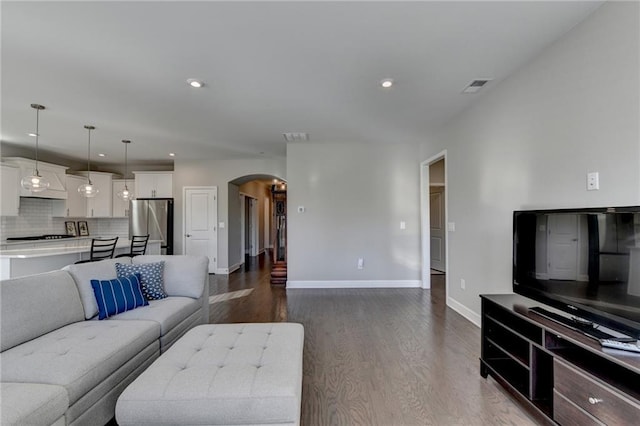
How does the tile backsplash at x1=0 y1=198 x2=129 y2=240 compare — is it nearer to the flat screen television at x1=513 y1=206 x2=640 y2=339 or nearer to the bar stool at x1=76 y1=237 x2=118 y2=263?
the bar stool at x1=76 y1=237 x2=118 y2=263

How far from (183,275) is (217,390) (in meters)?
1.91

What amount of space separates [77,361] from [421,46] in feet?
9.96

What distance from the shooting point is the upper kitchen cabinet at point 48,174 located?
532 cm

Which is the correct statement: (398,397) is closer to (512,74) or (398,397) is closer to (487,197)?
(487,197)

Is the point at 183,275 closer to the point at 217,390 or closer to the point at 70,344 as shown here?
the point at 70,344

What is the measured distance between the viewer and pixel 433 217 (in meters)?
7.43

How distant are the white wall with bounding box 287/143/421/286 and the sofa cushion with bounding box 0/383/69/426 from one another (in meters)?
4.00

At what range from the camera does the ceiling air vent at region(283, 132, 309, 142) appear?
15.6 ft

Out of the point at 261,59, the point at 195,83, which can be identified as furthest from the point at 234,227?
the point at 261,59

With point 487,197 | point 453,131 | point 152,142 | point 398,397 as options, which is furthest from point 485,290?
point 152,142

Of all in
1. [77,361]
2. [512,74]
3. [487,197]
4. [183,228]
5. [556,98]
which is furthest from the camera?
[183,228]

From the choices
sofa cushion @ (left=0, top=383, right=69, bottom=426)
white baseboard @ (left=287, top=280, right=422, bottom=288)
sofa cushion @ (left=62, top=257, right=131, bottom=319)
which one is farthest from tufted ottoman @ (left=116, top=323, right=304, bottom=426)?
white baseboard @ (left=287, top=280, right=422, bottom=288)

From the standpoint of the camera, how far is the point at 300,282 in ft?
17.5

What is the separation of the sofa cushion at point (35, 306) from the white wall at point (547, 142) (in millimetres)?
3670
